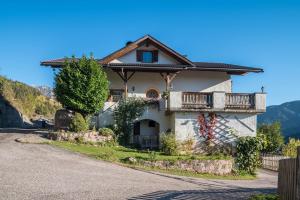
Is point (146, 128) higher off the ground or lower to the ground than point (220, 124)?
lower

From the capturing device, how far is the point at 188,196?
14055 millimetres

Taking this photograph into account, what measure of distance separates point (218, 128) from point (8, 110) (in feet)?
79.1

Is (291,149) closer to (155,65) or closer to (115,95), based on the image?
(155,65)

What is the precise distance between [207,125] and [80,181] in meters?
14.8

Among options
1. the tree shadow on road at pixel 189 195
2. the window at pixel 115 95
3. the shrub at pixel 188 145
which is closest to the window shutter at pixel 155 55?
the window at pixel 115 95

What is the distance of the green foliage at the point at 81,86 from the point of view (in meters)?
28.7

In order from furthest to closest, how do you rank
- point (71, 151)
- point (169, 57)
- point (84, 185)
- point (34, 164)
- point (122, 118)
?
point (169, 57) → point (122, 118) → point (71, 151) → point (34, 164) → point (84, 185)

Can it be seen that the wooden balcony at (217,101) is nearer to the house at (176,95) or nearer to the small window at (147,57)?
the house at (176,95)

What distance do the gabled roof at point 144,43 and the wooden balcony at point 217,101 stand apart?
5.62 meters

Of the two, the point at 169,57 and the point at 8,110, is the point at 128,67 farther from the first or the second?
the point at 8,110

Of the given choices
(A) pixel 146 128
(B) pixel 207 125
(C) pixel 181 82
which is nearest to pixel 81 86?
(A) pixel 146 128

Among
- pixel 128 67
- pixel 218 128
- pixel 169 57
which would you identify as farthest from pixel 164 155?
pixel 169 57

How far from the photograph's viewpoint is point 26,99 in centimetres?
5441

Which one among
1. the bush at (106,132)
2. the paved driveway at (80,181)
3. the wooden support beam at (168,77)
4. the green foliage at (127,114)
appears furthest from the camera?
the wooden support beam at (168,77)
